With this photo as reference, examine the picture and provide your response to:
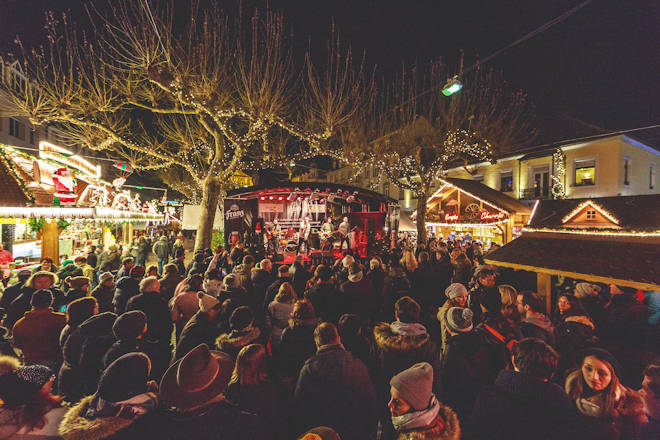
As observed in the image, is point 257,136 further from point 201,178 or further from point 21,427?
point 21,427

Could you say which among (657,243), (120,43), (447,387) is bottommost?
(447,387)

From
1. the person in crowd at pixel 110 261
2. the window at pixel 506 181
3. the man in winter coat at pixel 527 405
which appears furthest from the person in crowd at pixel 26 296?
the window at pixel 506 181

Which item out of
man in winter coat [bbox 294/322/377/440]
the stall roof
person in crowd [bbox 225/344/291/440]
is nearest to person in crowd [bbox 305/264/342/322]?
man in winter coat [bbox 294/322/377/440]

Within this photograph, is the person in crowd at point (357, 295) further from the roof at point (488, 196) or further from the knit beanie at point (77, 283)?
the roof at point (488, 196)

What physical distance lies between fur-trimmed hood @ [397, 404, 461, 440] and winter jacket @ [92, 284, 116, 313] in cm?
463

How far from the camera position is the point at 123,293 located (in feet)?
14.3

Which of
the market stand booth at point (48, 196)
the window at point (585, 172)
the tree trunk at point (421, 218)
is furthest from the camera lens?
the window at point (585, 172)

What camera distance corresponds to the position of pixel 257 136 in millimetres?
12453

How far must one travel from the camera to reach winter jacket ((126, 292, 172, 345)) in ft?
12.0

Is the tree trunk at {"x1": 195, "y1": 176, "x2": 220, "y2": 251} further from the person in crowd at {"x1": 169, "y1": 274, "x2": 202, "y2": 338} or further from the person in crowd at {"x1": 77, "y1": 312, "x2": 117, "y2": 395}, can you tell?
the person in crowd at {"x1": 77, "y1": 312, "x2": 117, "y2": 395}

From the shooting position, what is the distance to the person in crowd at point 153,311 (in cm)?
365

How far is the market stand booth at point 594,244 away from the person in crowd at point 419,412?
156 inches

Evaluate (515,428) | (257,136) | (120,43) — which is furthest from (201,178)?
(515,428)

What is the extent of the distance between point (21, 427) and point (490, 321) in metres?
3.96
